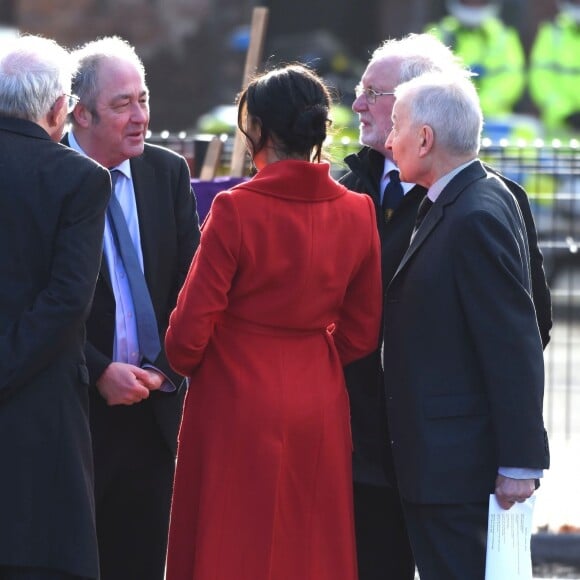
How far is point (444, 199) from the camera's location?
3.75m

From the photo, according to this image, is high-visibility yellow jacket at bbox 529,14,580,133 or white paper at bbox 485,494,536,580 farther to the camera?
high-visibility yellow jacket at bbox 529,14,580,133

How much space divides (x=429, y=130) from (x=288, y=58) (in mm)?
16360

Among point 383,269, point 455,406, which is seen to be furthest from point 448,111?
point 455,406

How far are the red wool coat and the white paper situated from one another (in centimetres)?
41

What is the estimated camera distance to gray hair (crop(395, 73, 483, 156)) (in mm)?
3730

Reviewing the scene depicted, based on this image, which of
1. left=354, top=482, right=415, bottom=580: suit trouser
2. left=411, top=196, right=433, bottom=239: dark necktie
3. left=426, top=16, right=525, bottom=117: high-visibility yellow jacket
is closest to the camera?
left=411, top=196, right=433, bottom=239: dark necktie

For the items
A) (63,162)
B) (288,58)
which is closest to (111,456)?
(63,162)

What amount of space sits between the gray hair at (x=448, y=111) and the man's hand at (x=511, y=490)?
0.89 m

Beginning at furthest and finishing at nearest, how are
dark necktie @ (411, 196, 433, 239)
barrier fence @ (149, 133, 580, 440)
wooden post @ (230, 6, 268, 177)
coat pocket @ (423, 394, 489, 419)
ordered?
1. barrier fence @ (149, 133, 580, 440)
2. wooden post @ (230, 6, 268, 177)
3. dark necktie @ (411, 196, 433, 239)
4. coat pocket @ (423, 394, 489, 419)

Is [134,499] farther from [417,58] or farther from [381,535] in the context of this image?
[417,58]

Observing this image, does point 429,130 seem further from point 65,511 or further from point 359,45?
point 359,45

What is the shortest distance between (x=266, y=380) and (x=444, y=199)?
687 millimetres

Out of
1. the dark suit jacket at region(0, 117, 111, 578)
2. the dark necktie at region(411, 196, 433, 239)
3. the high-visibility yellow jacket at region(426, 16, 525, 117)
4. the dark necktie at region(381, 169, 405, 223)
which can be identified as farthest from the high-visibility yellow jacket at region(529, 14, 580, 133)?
the dark suit jacket at region(0, 117, 111, 578)

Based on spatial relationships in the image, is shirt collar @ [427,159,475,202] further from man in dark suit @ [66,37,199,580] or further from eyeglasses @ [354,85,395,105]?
man in dark suit @ [66,37,199,580]
